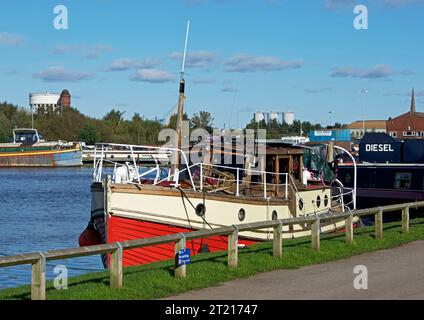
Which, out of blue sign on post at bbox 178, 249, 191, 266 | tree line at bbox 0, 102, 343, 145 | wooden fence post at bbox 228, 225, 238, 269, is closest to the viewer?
blue sign on post at bbox 178, 249, 191, 266

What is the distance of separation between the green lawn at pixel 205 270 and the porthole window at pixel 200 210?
3.95 m

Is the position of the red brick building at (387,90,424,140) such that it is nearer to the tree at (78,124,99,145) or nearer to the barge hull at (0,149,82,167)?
the tree at (78,124,99,145)

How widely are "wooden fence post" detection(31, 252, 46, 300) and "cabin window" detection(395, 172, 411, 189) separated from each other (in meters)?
31.8

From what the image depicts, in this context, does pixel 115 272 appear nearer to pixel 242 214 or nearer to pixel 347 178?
pixel 242 214

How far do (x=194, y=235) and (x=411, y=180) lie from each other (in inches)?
1125

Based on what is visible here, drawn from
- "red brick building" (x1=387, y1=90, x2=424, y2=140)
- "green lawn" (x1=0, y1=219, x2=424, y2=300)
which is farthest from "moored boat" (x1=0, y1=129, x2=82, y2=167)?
"green lawn" (x1=0, y1=219, x2=424, y2=300)

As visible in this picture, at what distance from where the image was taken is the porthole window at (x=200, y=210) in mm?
22641

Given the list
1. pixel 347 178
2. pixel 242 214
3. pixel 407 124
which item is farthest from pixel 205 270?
pixel 407 124

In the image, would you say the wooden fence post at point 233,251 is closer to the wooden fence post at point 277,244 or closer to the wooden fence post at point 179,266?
the wooden fence post at point 179,266

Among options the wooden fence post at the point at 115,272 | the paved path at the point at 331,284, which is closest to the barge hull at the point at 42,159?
the paved path at the point at 331,284

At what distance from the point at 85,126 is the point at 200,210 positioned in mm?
124638

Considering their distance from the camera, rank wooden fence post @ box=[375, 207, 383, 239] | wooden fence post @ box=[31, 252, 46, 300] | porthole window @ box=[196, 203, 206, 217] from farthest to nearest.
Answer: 1. porthole window @ box=[196, 203, 206, 217]
2. wooden fence post @ box=[375, 207, 383, 239]
3. wooden fence post @ box=[31, 252, 46, 300]

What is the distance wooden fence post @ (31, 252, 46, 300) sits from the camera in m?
11.8

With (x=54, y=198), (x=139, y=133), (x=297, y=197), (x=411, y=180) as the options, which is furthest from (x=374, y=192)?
(x=139, y=133)
